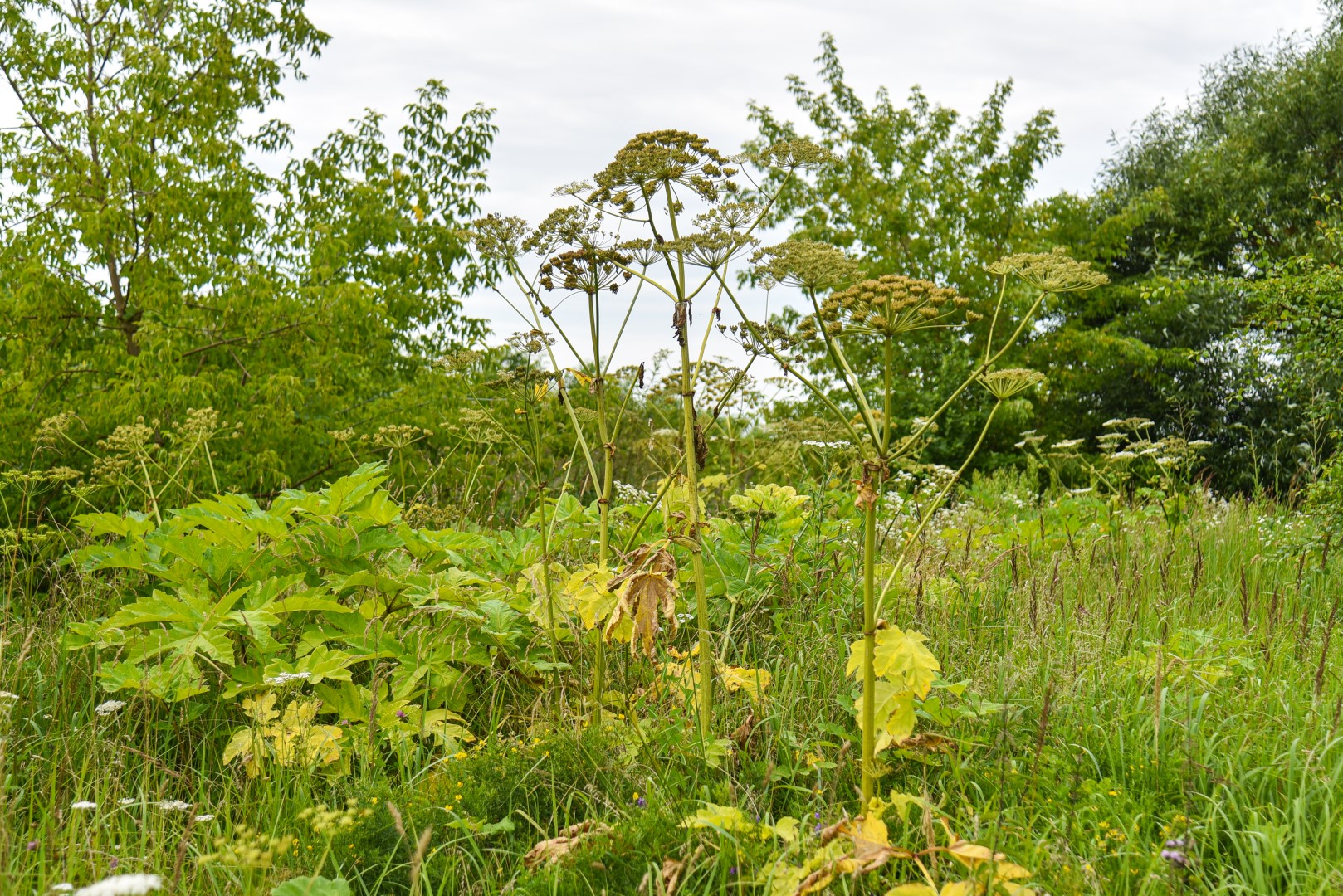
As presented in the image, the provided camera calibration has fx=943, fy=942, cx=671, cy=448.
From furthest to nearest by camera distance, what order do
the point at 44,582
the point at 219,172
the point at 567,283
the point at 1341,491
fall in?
1. the point at 219,172
2. the point at 44,582
3. the point at 1341,491
4. the point at 567,283

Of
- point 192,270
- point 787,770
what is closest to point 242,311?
point 192,270

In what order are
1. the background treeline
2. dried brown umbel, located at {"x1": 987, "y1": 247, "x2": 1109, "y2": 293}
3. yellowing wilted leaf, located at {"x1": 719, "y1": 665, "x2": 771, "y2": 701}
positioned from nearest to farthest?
dried brown umbel, located at {"x1": 987, "y1": 247, "x2": 1109, "y2": 293} → yellowing wilted leaf, located at {"x1": 719, "y1": 665, "x2": 771, "y2": 701} → the background treeline

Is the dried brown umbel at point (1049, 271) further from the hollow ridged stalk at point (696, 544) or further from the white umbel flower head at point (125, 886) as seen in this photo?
the white umbel flower head at point (125, 886)

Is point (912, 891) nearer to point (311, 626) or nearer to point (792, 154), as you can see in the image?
point (792, 154)

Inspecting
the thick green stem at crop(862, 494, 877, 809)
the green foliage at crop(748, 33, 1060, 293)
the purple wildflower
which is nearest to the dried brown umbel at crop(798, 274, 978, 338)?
the thick green stem at crop(862, 494, 877, 809)

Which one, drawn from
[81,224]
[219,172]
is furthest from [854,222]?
[81,224]

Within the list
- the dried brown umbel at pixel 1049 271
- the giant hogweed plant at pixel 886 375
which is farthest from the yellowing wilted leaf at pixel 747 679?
the dried brown umbel at pixel 1049 271

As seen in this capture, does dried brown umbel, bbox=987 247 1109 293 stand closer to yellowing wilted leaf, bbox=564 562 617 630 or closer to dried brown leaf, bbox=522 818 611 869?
yellowing wilted leaf, bbox=564 562 617 630

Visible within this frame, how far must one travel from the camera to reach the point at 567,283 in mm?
2713

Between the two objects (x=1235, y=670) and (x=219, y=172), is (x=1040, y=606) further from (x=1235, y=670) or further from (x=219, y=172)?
(x=219, y=172)

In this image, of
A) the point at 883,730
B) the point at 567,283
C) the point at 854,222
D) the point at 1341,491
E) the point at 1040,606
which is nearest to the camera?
the point at 883,730

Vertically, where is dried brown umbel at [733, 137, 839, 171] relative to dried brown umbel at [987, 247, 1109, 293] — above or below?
above

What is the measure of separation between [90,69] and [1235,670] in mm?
7862

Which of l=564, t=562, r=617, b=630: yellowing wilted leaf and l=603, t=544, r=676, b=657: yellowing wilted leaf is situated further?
l=564, t=562, r=617, b=630: yellowing wilted leaf
